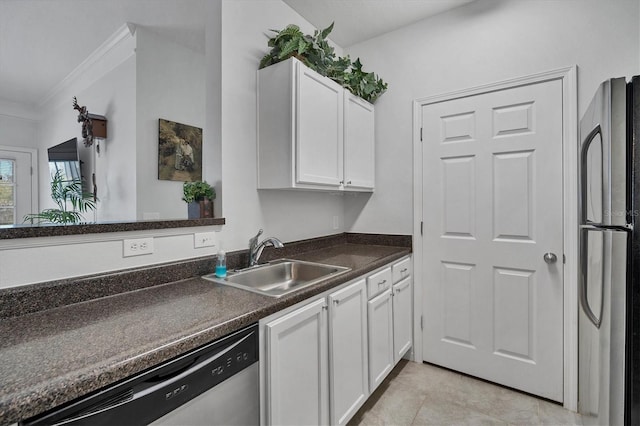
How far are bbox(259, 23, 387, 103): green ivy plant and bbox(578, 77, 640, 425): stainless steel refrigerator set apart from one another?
1.48 meters

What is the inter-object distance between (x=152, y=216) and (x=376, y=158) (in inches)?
79.0

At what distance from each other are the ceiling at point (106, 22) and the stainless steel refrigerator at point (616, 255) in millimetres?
1534

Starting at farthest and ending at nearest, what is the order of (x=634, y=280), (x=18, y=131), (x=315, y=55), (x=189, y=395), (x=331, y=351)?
(x=18, y=131) < (x=315, y=55) < (x=331, y=351) < (x=634, y=280) < (x=189, y=395)

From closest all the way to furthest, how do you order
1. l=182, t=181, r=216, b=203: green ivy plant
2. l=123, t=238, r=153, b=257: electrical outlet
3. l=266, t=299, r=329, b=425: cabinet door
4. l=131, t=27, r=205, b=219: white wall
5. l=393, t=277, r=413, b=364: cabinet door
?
1. l=266, t=299, r=329, b=425: cabinet door
2. l=123, t=238, r=153, b=257: electrical outlet
3. l=182, t=181, r=216, b=203: green ivy plant
4. l=393, t=277, r=413, b=364: cabinet door
5. l=131, t=27, r=205, b=219: white wall

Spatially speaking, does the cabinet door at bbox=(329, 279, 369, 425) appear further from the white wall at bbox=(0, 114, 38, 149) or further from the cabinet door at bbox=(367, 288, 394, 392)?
the white wall at bbox=(0, 114, 38, 149)

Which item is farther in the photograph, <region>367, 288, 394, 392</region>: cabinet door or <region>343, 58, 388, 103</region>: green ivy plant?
<region>343, 58, 388, 103</region>: green ivy plant

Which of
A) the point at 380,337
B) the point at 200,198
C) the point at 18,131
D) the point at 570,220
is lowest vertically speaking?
the point at 380,337

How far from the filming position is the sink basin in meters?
1.66

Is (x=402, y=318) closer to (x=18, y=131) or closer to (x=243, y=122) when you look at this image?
(x=243, y=122)

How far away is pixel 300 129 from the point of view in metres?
1.79

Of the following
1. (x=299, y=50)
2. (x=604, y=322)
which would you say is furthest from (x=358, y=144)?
(x=604, y=322)

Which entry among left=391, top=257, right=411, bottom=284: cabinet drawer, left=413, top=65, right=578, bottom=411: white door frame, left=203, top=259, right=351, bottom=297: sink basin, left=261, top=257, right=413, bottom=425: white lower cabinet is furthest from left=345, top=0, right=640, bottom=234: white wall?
left=203, top=259, right=351, bottom=297: sink basin

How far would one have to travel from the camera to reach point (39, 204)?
2223 millimetres

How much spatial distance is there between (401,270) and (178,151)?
217cm
